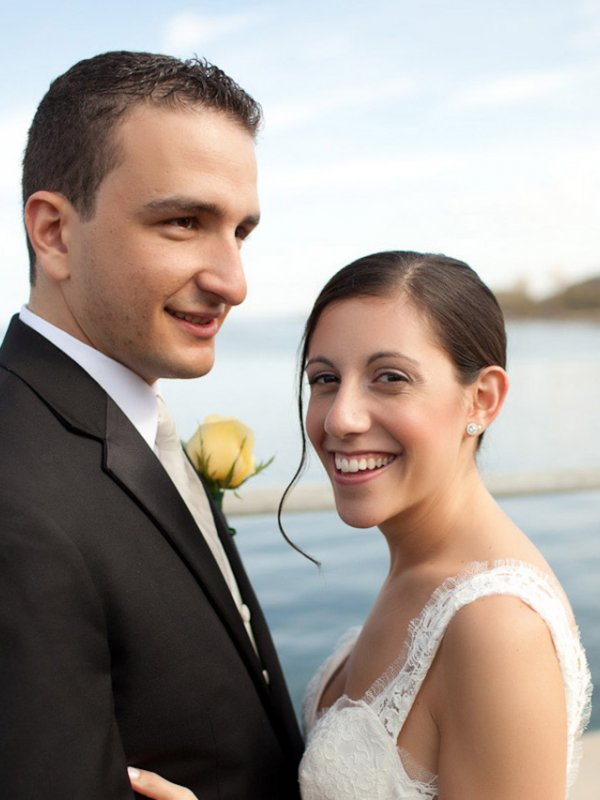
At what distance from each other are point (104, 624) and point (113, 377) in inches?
21.3

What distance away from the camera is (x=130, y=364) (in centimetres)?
194

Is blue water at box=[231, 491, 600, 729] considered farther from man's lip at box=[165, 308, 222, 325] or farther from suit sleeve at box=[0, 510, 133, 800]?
suit sleeve at box=[0, 510, 133, 800]

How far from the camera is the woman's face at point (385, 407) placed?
208cm

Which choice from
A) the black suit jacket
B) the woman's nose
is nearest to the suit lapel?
the black suit jacket

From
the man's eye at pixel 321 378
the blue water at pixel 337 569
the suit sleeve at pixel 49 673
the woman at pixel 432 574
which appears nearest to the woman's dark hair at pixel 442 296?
the woman at pixel 432 574

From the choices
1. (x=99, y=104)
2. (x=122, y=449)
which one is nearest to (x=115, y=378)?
(x=122, y=449)

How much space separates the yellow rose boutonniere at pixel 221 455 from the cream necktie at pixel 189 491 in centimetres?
12

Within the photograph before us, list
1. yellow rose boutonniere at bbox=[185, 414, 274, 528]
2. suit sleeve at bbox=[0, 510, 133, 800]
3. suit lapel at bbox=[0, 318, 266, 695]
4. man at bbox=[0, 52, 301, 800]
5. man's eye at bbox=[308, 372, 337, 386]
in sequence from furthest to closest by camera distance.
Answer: yellow rose boutonniere at bbox=[185, 414, 274, 528]
man's eye at bbox=[308, 372, 337, 386]
suit lapel at bbox=[0, 318, 266, 695]
man at bbox=[0, 52, 301, 800]
suit sleeve at bbox=[0, 510, 133, 800]

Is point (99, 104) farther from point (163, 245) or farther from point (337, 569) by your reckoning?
point (337, 569)

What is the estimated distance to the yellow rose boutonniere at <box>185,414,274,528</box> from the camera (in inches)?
96.7

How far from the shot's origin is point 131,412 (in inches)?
77.4

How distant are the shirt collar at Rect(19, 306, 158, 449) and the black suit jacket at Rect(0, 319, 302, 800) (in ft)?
0.12

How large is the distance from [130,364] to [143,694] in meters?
0.66

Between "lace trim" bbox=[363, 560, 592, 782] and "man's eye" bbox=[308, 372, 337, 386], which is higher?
"man's eye" bbox=[308, 372, 337, 386]
